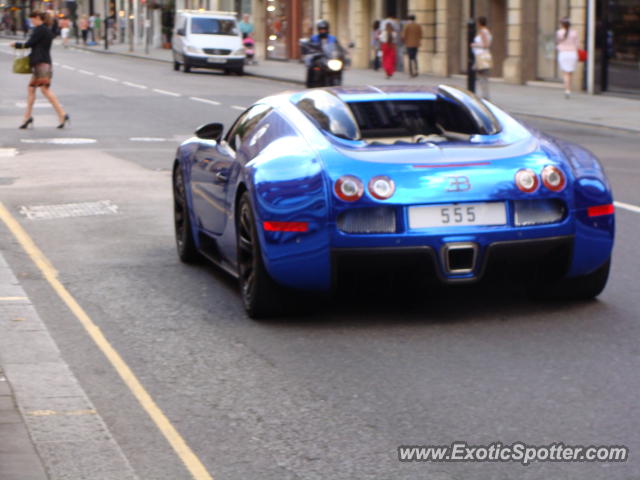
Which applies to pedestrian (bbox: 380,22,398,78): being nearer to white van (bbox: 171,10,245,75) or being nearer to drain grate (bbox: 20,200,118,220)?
white van (bbox: 171,10,245,75)

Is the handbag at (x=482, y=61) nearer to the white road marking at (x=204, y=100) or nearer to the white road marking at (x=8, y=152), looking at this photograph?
the white road marking at (x=204, y=100)

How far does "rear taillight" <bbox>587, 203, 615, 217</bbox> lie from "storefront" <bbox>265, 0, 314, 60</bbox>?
1917 inches

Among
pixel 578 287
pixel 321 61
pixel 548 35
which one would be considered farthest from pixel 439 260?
pixel 548 35

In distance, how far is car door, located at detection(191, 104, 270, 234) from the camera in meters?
8.26

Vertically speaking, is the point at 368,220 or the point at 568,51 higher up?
the point at 368,220

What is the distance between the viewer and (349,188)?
7035mm

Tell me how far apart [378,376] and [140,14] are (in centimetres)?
8630

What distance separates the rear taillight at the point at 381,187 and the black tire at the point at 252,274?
724 millimetres

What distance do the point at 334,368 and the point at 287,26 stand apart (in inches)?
2110

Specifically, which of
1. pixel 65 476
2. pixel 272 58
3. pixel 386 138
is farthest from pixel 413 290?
pixel 272 58

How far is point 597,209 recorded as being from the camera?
746 centimetres

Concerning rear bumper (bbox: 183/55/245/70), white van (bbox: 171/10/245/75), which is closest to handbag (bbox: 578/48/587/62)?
rear bumper (bbox: 183/55/245/70)

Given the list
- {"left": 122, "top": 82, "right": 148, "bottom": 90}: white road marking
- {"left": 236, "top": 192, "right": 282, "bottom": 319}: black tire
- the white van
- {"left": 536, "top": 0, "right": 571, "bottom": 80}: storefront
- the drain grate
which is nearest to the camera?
{"left": 236, "top": 192, "right": 282, "bottom": 319}: black tire

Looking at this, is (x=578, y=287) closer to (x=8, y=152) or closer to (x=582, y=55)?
(x=8, y=152)
